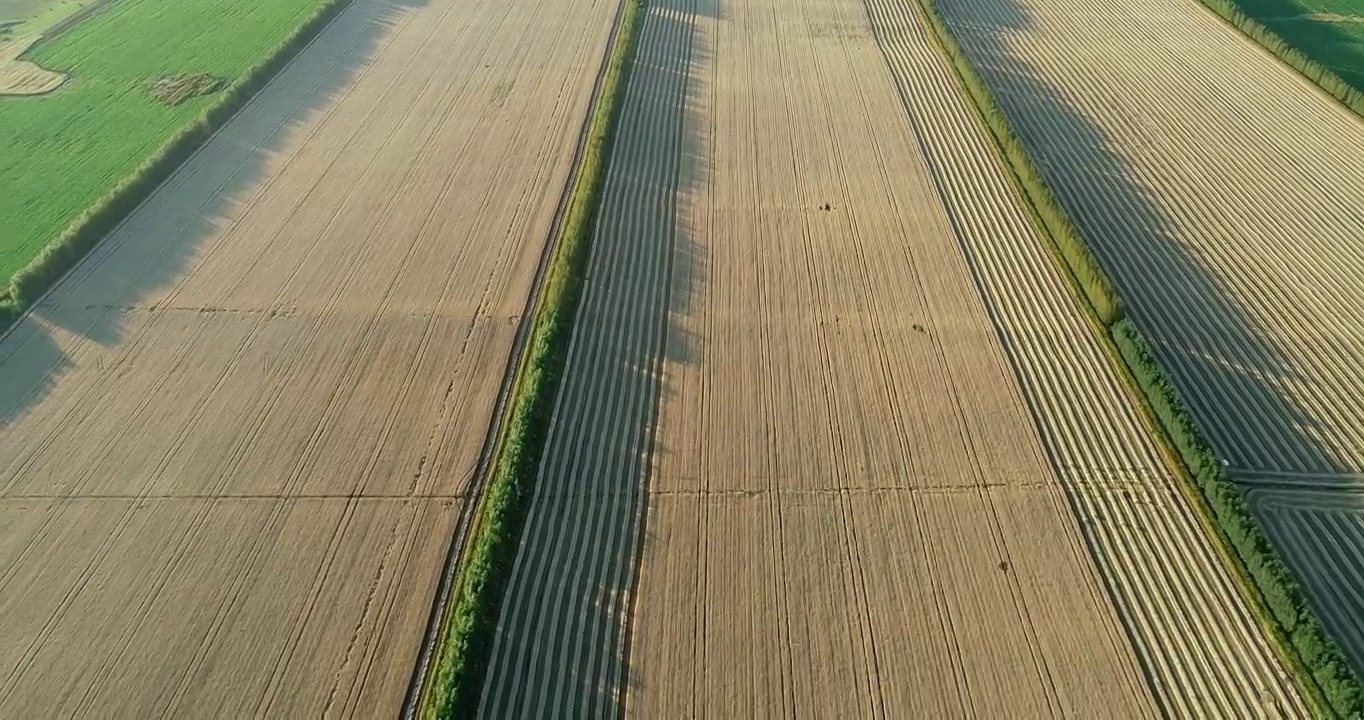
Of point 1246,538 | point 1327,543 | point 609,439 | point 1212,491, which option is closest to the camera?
point 1246,538

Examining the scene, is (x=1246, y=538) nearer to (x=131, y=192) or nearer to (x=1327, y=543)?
(x=1327, y=543)

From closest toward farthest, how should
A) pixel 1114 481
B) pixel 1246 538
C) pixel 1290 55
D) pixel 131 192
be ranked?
pixel 1246 538 < pixel 1114 481 < pixel 131 192 < pixel 1290 55

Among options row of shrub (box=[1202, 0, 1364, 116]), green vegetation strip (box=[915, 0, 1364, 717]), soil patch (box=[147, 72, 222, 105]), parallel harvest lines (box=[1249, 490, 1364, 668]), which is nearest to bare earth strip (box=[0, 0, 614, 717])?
soil patch (box=[147, 72, 222, 105])

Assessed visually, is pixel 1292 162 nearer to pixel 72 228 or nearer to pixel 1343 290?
pixel 1343 290

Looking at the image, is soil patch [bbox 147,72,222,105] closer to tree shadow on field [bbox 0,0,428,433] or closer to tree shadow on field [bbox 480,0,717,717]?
tree shadow on field [bbox 0,0,428,433]

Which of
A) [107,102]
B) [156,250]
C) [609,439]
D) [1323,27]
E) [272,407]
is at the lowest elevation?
[272,407]

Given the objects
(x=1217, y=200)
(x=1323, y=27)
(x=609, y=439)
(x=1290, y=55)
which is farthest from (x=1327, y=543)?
(x=1323, y=27)

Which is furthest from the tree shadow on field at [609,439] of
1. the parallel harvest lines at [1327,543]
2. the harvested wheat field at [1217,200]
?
the parallel harvest lines at [1327,543]

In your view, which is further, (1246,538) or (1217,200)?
(1217,200)
